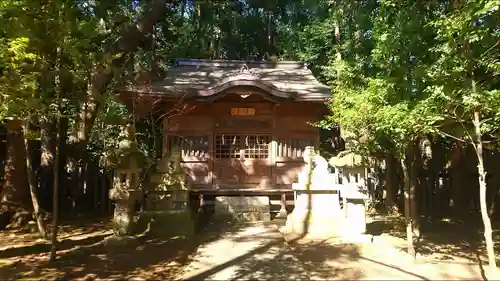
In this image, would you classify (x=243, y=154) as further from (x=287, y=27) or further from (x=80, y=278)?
(x=287, y=27)

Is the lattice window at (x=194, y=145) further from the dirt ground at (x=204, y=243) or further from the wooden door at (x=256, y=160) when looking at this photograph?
the dirt ground at (x=204, y=243)

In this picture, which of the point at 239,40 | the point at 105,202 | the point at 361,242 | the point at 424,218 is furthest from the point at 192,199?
the point at 239,40

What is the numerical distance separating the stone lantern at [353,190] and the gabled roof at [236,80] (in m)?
3.71

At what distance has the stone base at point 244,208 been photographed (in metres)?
11.2

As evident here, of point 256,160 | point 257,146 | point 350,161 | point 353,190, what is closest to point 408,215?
point 353,190

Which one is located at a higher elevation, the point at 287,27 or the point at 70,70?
the point at 287,27

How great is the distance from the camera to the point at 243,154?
1362cm

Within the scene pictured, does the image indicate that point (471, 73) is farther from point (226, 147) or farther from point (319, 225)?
point (226, 147)

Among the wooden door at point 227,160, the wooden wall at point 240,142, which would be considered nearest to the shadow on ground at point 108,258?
the wooden door at point 227,160

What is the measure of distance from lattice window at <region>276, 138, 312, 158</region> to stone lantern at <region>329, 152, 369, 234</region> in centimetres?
432

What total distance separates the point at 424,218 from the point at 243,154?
6206mm

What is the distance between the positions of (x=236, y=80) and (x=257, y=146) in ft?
8.61

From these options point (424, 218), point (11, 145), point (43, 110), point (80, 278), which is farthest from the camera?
point (424, 218)

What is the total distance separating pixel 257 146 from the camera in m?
13.7
